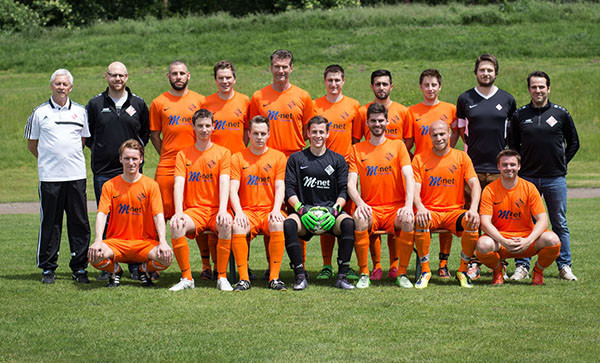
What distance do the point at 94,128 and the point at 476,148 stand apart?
414 cm

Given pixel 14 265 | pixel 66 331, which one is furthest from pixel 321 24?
pixel 66 331

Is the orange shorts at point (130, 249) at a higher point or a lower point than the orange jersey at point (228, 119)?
lower

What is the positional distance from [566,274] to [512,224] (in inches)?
34.5

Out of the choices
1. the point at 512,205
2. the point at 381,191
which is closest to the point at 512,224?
the point at 512,205

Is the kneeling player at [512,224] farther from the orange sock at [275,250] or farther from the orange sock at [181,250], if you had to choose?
the orange sock at [181,250]

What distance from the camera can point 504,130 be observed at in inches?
334

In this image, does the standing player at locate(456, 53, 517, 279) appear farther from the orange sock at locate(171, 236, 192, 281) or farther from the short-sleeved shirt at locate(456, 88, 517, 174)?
the orange sock at locate(171, 236, 192, 281)

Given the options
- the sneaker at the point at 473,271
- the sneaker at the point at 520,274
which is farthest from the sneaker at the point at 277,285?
the sneaker at the point at 520,274

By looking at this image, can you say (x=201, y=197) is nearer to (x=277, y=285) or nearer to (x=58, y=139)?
(x=277, y=285)

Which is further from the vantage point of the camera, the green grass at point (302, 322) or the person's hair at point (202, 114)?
the person's hair at point (202, 114)

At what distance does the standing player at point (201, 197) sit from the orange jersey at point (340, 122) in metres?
1.21

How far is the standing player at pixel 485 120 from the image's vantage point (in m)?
8.45

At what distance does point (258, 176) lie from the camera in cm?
812

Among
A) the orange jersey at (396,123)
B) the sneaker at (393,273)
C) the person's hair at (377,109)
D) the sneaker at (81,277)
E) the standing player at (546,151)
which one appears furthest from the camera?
the orange jersey at (396,123)
